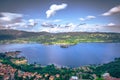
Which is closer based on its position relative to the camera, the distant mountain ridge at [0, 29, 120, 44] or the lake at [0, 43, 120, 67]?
the lake at [0, 43, 120, 67]

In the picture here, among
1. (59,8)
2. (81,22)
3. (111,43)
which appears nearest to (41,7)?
(59,8)

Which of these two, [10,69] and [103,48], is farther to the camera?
[103,48]

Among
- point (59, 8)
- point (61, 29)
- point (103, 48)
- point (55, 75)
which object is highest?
point (59, 8)

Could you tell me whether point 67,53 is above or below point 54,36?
below

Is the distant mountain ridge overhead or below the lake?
overhead

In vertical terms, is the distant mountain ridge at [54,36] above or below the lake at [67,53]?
above

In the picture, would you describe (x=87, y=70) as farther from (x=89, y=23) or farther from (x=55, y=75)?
(x=89, y=23)

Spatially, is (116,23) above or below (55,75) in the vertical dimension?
above

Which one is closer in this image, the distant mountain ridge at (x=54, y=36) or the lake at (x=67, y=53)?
the lake at (x=67, y=53)
